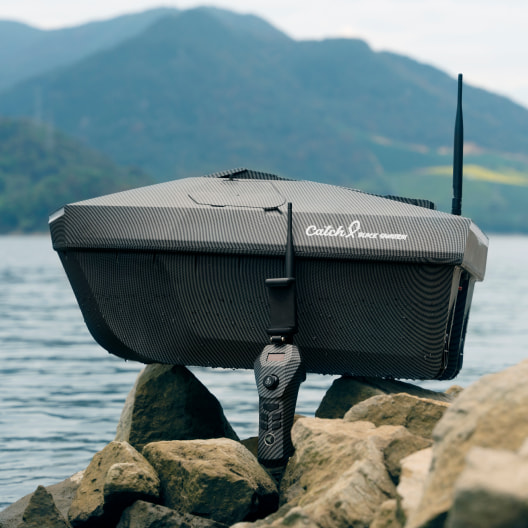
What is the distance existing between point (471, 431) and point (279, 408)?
2265 millimetres

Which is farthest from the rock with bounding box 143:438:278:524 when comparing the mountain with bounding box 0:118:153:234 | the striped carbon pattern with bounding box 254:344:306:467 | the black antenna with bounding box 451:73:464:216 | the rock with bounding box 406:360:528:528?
the mountain with bounding box 0:118:153:234

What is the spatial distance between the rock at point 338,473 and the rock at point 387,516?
0.64ft

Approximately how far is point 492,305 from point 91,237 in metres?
31.4

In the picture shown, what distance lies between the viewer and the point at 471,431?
13.1ft

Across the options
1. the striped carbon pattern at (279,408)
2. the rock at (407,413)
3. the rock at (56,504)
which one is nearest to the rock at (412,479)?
the rock at (407,413)

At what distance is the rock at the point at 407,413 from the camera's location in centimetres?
583

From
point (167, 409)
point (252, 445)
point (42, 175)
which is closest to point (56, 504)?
point (167, 409)

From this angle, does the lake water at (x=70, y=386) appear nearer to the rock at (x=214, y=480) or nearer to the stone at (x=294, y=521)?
the rock at (x=214, y=480)

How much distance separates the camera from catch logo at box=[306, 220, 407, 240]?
21.1 ft

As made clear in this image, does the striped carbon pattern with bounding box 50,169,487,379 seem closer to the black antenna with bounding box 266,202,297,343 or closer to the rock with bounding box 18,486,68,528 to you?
the black antenna with bounding box 266,202,297,343

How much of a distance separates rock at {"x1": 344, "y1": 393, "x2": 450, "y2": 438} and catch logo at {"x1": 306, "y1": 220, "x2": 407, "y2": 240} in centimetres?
108

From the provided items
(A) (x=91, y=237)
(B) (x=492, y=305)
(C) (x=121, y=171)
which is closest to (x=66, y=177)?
(C) (x=121, y=171)

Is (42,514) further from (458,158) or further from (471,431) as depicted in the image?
(458,158)

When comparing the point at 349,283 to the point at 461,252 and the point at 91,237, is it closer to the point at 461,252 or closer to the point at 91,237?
the point at 461,252
